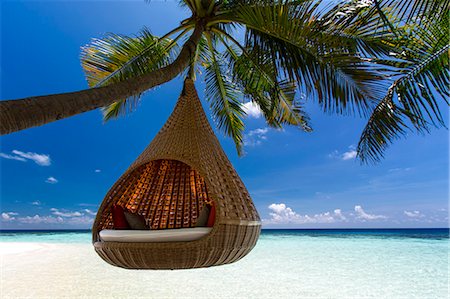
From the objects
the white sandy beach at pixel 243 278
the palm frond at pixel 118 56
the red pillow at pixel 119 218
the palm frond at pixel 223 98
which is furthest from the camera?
the white sandy beach at pixel 243 278

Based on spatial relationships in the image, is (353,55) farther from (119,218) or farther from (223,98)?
(223,98)

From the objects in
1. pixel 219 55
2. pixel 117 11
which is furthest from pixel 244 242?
pixel 117 11

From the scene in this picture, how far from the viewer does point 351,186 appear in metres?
17.2

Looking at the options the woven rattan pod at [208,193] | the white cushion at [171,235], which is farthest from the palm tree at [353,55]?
the white cushion at [171,235]

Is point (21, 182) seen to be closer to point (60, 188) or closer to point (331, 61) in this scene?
point (60, 188)

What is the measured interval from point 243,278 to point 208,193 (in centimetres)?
504

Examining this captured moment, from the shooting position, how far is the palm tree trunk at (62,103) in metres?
1.49

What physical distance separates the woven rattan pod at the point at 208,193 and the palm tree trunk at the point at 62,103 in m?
0.36

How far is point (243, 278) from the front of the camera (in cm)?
709

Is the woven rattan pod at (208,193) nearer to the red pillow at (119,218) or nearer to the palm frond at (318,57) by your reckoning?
the red pillow at (119,218)

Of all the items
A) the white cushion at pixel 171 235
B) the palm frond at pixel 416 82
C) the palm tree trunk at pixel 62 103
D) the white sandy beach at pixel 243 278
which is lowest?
the white sandy beach at pixel 243 278

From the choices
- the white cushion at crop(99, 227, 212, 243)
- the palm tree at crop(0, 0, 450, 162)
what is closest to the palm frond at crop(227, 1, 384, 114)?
the palm tree at crop(0, 0, 450, 162)

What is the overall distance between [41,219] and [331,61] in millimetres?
15842

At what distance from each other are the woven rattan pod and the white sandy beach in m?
3.17
